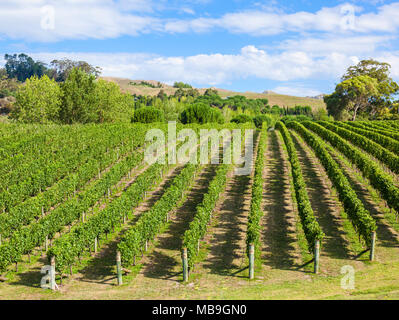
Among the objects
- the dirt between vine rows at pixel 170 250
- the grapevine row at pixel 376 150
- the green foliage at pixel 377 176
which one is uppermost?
the grapevine row at pixel 376 150

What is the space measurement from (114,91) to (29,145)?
42.5 meters

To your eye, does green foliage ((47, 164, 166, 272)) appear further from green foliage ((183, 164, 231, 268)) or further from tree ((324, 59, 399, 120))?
tree ((324, 59, 399, 120))

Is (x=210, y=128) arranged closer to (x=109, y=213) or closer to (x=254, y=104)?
(x=109, y=213)

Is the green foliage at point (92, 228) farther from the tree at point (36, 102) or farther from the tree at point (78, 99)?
the tree at point (78, 99)

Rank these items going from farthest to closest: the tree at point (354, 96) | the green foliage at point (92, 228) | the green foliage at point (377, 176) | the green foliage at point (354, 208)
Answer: the tree at point (354, 96) < the green foliage at point (377, 176) < the green foliage at point (354, 208) < the green foliage at point (92, 228)

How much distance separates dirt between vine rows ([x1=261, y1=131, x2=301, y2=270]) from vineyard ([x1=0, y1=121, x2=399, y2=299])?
0.20 feet

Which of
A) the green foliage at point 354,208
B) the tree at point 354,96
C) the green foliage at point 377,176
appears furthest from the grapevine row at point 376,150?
the tree at point 354,96

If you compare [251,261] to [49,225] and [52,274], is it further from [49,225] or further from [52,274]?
[49,225]

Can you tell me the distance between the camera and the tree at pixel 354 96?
82125 mm

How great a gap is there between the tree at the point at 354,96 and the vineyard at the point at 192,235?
52506mm

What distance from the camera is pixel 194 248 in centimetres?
1794

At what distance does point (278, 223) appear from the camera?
75.8 feet

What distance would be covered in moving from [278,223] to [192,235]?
6882 mm

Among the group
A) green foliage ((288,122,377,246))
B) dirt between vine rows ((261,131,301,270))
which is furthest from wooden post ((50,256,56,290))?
green foliage ((288,122,377,246))
